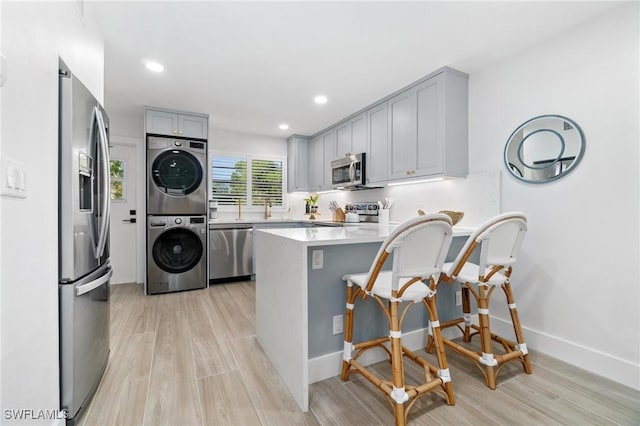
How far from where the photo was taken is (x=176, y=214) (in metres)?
3.93

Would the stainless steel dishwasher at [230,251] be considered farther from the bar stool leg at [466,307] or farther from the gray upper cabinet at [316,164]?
the bar stool leg at [466,307]

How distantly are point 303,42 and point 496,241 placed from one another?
206 cm

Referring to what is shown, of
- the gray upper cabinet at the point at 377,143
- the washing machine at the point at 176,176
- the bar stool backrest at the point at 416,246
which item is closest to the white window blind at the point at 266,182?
the washing machine at the point at 176,176

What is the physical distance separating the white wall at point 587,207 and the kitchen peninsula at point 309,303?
2.45ft

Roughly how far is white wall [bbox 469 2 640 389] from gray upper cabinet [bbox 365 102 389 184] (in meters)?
1.29

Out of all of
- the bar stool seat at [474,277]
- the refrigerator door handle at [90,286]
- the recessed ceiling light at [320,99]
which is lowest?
the bar stool seat at [474,277]

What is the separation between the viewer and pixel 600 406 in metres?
1.65

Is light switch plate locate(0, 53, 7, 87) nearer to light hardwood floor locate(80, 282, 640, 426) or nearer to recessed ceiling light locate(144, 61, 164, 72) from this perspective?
light hardwood floor locate(80, 282, 640, 426)

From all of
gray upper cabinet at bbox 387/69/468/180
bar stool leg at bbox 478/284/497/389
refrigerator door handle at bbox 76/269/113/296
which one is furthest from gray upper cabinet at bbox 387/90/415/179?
refrigerator door handle at bbox 76/269/113/296

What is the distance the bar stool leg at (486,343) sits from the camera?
1.81m

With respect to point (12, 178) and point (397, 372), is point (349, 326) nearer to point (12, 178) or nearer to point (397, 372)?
point (397, 372)

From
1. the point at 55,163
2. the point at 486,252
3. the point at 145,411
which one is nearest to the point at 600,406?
the point at 486,252

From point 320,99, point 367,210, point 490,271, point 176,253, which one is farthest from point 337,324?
point 176,253

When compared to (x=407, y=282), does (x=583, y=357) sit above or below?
below
